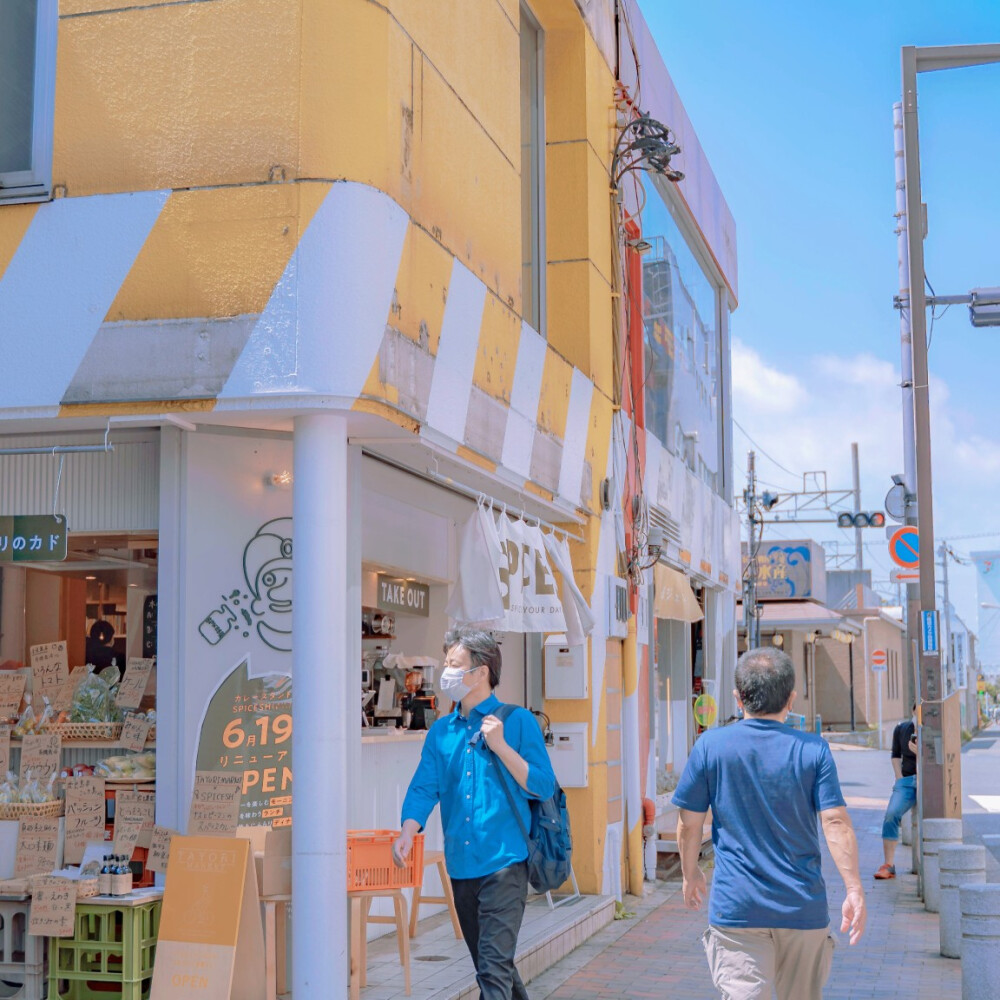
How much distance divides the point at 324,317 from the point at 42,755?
2.87m

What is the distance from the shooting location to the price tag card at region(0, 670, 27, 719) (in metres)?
7.44

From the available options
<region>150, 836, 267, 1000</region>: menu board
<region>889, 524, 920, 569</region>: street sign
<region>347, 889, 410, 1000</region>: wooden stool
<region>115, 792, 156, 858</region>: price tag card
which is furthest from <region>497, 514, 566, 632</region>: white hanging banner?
<region>889, 524, 920, 569</region>: street sign

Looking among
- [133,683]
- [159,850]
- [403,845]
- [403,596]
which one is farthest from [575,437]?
[403,845]

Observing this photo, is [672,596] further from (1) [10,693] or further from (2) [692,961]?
(1) [10,693]

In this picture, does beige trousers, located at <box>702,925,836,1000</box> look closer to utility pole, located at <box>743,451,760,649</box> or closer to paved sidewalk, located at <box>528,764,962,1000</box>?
paved sidewalk, located at <box>528,764,962,1000</box>

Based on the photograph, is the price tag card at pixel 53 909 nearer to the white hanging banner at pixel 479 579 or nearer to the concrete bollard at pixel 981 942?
the white hanging banner at pixel 479 579

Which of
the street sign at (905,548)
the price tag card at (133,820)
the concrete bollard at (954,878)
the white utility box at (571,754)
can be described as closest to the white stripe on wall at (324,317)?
the price tag card at (133,820)

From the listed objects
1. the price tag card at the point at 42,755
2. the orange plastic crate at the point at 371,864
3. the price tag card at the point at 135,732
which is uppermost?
the price tag card at the point at 135,732

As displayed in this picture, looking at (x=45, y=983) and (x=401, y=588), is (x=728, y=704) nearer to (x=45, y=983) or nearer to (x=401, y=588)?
(x=401, y=588)

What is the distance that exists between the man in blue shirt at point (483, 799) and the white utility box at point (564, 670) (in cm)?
505

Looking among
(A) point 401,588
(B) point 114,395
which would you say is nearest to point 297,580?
(B) point 114,395

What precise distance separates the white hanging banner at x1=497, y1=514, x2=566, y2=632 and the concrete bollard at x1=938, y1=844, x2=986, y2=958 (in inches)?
121

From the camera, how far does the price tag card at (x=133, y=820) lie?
6.91 metres

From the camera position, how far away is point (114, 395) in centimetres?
668
